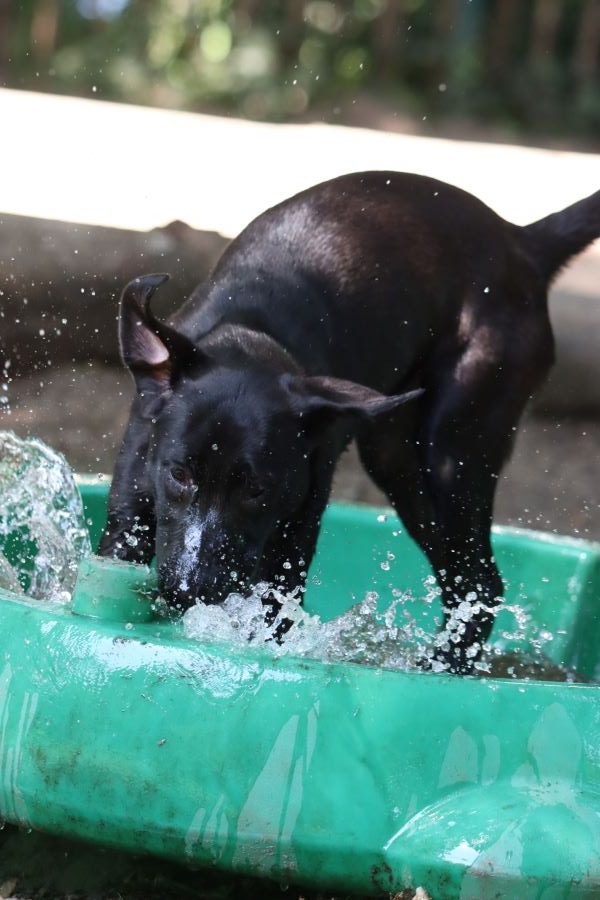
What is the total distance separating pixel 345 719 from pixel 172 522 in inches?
32.0

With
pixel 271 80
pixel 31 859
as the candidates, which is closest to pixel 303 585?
pixel 31 859

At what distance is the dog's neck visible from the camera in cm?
341

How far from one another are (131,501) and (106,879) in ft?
3.14

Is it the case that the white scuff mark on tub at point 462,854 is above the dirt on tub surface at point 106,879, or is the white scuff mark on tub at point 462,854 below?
above

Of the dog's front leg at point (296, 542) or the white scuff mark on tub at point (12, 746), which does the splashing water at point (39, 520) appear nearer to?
the dog's front leg at point (296, 542)

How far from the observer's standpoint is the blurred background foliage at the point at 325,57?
14000mm

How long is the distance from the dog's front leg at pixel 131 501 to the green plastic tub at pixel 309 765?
2.56 feet

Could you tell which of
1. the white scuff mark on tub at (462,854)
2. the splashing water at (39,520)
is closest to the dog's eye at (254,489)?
the splashing water at (39,520)

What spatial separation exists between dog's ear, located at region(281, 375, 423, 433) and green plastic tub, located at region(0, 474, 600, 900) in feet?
2.35

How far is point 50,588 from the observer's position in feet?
11.7

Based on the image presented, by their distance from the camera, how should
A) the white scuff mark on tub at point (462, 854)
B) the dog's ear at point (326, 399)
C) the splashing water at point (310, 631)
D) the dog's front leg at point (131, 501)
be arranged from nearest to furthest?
the white scuff mark on tub at point (462, 854), the splashing water at point (310, 631), the dog's ear at point (326, 399), the dog's front leg at point (131, 501)

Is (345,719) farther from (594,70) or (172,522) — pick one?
(594,70)

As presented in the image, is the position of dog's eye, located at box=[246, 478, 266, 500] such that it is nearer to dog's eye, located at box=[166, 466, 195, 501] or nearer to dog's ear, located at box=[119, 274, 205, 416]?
dog's eye, located at box=[166, 466, 195, 501]

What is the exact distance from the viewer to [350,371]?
150 inches
